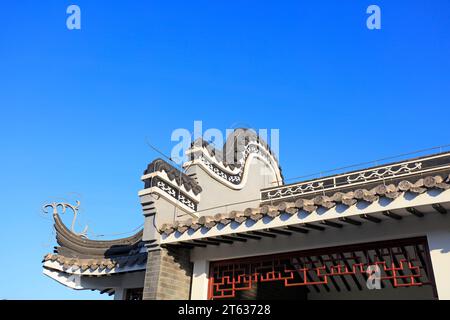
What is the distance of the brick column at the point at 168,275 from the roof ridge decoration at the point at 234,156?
1.97m

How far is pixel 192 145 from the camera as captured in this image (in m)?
8.27

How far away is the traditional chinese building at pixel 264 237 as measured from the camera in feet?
16.8

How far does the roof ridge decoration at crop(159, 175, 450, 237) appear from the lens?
4.83m

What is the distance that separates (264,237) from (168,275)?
1.63 metres

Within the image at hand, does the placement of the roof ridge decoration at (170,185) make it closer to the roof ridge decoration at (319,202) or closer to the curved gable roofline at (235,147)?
the roof ridge decoration at (319,202)

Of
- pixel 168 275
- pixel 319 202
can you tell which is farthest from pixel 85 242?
pixel 319 202

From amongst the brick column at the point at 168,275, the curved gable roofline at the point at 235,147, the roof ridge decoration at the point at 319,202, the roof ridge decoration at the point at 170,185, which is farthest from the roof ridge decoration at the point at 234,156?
the brick column at the point at 168,275

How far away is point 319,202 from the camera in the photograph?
17.8ft

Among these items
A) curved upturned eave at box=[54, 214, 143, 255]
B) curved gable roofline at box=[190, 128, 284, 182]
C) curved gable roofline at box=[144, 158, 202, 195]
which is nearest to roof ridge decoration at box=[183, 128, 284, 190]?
curved gable roofline at box=[190, 128, 284, 182]

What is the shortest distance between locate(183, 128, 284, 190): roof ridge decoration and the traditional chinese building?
0.11ft

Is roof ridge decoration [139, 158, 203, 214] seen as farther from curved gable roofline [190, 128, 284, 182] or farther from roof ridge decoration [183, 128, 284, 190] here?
curved gable roofline [190, 128, 284, 182]
